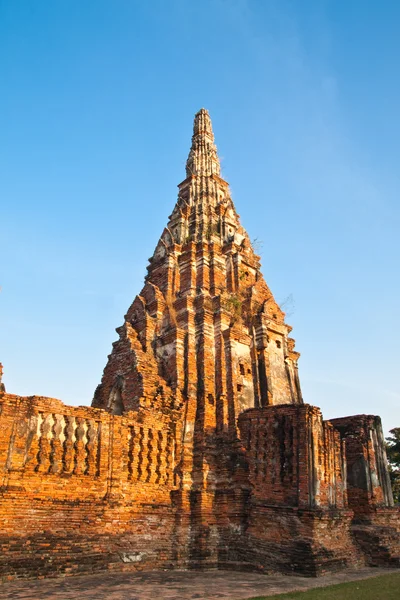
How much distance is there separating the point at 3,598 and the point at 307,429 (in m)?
7.45

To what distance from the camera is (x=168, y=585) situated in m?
9.49

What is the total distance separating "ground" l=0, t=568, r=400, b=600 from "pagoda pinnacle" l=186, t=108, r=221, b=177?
16838 mm

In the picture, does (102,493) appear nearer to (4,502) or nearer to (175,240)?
(4,502)

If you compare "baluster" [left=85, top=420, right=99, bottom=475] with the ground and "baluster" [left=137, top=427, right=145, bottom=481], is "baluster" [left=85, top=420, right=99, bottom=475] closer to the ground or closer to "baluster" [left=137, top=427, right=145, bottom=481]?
"baluster" [left=137, top=427, right=145, bottom=481]

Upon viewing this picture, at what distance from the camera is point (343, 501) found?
1314 cm

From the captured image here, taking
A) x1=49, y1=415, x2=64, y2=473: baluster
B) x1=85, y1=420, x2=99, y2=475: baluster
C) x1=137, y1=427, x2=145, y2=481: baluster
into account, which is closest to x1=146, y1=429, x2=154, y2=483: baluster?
x1=137, y1=427, x2=145, y2=481: baluster

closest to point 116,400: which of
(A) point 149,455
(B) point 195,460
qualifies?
(A) point 149,455

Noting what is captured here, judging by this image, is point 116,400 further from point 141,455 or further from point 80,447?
point 80,447

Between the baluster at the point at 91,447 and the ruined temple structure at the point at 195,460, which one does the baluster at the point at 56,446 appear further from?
the baluster at the point at 91,447

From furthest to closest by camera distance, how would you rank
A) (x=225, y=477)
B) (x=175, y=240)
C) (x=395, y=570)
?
(x=175, y=240) < (x=225, y=477) < (x=395, y=570)

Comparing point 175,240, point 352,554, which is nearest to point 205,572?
point 352,554

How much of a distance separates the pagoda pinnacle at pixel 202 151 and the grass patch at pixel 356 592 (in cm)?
1753

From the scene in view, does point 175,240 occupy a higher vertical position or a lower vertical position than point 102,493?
higher

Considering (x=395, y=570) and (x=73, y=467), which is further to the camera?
(x=395, y=570)
